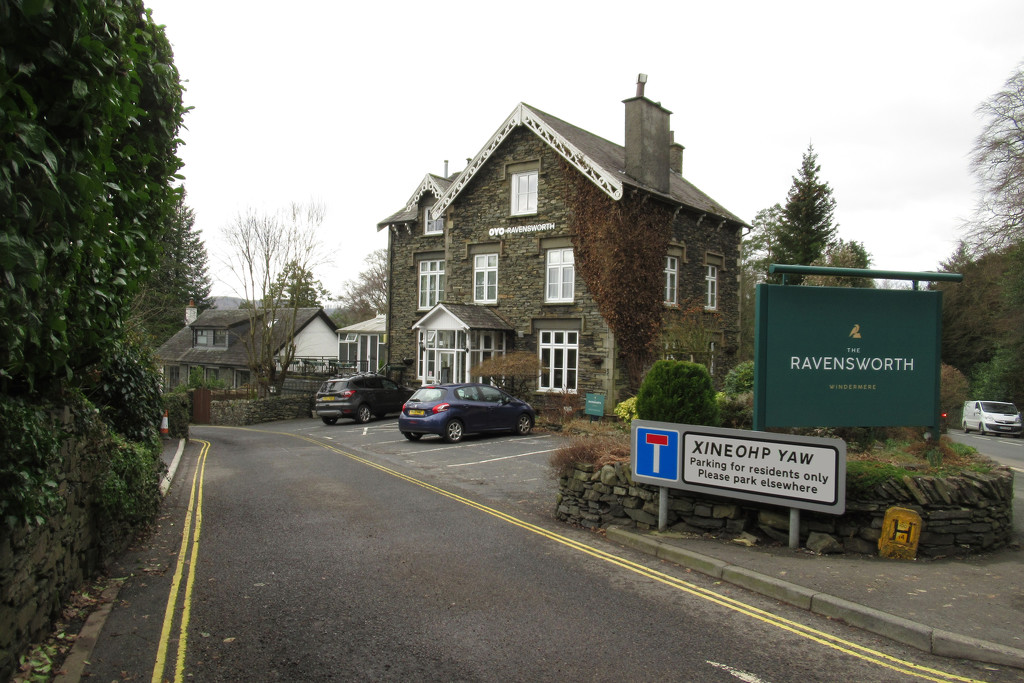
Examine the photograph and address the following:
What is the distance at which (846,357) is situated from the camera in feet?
28.2

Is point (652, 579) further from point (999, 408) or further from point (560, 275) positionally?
point (999, 408)

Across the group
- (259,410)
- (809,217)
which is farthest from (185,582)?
(809,217)

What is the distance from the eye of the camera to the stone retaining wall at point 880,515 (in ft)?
24.8

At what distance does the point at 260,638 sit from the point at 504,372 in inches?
726

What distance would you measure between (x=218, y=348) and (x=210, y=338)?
5.74 feet

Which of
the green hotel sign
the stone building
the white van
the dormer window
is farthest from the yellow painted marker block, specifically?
the dormer window

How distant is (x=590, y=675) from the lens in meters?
4.88

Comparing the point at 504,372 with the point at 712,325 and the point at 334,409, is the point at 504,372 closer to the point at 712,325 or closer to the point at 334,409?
the point at 334,409

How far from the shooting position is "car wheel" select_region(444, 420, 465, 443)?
736 inches

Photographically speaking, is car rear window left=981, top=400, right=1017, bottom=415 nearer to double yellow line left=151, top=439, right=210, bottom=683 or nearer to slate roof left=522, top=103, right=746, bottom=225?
slate roof left=522, top=103, right=746, bottom=225

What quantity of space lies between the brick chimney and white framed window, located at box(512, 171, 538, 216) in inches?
140

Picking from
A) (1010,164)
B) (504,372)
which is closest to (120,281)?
(504,372)

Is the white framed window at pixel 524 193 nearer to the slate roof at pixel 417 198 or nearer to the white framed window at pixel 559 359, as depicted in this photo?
the white framed window at pixel 559 359

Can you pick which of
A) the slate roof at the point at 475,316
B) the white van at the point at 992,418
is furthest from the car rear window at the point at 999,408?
the slate roof at the point at 475,316
